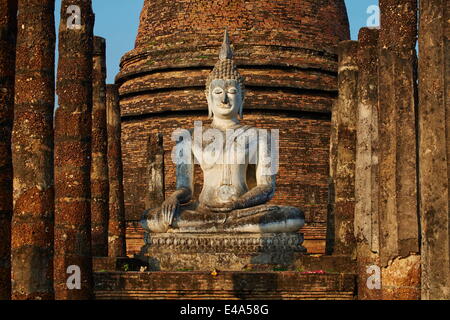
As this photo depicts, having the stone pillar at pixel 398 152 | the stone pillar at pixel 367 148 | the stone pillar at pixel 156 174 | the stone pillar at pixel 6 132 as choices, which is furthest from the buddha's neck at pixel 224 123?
the stone pillar at pixel 6 132

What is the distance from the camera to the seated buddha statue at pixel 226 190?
1291cm

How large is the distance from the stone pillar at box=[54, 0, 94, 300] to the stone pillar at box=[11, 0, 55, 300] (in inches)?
48.9

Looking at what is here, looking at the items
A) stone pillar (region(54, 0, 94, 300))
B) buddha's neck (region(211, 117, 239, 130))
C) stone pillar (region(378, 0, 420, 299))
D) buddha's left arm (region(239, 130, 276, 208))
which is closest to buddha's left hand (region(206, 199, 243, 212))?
buddha's left arm (region(239, 130, 276, 208))

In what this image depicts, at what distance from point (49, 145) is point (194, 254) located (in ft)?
11.4

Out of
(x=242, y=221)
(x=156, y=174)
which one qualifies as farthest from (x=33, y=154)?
(x=156, y=174)

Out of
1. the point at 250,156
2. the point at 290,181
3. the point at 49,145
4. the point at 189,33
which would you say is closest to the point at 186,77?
the point at 189,33

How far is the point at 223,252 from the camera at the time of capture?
12.7 metres

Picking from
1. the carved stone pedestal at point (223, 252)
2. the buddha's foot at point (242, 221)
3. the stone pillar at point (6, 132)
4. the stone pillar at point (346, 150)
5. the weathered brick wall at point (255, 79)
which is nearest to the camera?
the stone pillar at point (6, 132)

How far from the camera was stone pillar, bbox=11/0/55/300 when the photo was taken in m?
9.27

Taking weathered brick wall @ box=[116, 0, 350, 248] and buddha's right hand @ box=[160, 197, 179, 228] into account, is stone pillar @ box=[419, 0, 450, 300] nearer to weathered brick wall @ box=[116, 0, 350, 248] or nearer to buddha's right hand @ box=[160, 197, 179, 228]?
buddha's right hand @ box=[160, 197, 179, 228]

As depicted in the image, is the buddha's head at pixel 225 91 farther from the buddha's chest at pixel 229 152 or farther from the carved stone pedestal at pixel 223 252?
the carved stone pedestal at pixel 223 252

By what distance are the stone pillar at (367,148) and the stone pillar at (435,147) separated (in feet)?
10.6
